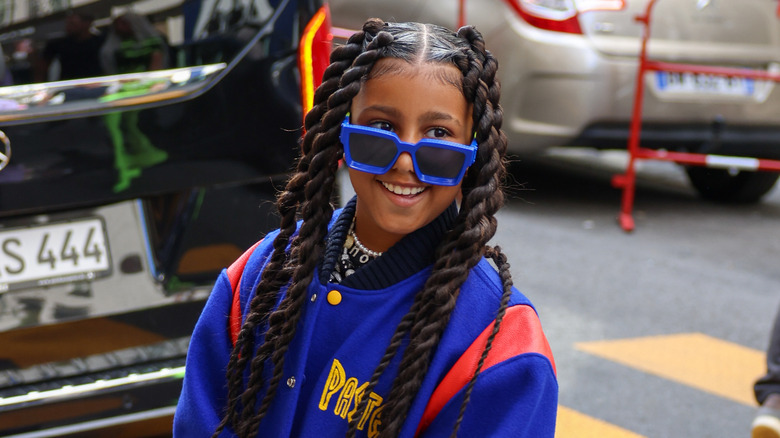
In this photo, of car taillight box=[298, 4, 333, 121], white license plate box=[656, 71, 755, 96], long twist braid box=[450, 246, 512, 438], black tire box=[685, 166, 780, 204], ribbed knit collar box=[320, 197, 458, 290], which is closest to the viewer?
long twist braid box=[450, 246, 512, 438]

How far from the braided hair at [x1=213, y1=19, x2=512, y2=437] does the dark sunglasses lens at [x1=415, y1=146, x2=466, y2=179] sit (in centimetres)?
5

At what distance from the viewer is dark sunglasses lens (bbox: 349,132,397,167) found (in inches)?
63.0

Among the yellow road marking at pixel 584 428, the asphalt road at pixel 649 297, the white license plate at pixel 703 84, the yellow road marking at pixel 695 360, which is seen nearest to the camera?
the yellow road marking at pixel 584 428

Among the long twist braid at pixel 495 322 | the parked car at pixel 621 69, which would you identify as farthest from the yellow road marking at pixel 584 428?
the parked car at pixel 621 69

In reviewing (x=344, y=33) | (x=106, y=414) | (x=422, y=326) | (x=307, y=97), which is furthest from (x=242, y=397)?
(x=344, y=33)

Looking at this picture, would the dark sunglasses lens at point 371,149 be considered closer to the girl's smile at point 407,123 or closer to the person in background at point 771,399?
the girl's smile at point 407,123

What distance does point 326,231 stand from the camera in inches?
69.9

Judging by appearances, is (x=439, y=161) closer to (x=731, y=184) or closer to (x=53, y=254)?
(x=53, y=254)

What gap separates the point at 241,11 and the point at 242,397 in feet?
4.47

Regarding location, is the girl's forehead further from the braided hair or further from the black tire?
the black tire

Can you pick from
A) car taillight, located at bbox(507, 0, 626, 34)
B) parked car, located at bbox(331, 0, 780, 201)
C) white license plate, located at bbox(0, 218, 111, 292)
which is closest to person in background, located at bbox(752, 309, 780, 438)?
white license plate, located at bbox(0, 218, 111, 292)

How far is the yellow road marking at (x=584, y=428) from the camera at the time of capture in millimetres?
3494

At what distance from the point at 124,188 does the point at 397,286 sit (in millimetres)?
1194

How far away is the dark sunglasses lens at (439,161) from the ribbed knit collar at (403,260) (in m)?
0.11
